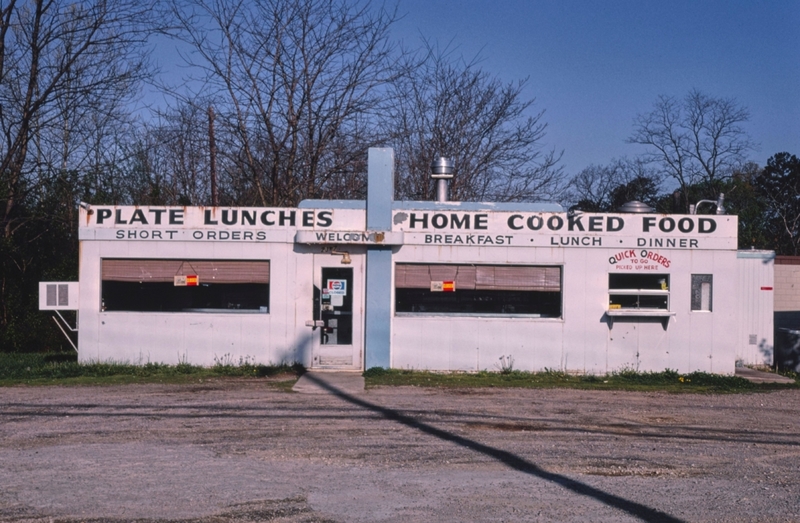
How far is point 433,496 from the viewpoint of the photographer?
7.14 metres

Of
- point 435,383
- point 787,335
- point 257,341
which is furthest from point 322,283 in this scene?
point 787,335

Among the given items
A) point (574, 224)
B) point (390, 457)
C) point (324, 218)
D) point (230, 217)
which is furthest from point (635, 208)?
point (390, 457)

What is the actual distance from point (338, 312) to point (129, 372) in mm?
3950

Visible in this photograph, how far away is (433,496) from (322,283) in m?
8.52

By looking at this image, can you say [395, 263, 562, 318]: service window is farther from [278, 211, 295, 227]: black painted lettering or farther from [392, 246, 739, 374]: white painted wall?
[278, 211, 295, 227]: black painted lettering

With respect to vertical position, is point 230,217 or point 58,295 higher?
point 230,217

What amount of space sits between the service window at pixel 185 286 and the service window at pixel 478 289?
271cm

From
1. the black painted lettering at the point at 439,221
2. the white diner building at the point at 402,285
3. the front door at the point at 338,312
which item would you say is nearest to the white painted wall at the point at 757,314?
the white diner building at the point at 402,285

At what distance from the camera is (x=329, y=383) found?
1379 cm

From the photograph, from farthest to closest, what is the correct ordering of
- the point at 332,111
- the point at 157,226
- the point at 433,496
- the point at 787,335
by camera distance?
1. the point at 332,111
2. the point at 787,335
3. the point at 157,226
4. the point at 433,496

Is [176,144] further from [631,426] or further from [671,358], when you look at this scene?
[631,426]

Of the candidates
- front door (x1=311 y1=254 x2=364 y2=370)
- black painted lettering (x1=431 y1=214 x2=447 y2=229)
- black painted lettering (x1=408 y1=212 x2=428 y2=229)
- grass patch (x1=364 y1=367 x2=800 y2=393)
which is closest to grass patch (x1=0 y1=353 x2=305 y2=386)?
front door (x1=311 y1=254 x2=364 y2=370)

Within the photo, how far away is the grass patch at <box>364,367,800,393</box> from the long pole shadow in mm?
2291

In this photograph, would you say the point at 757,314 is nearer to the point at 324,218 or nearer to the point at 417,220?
the point at 417,220
